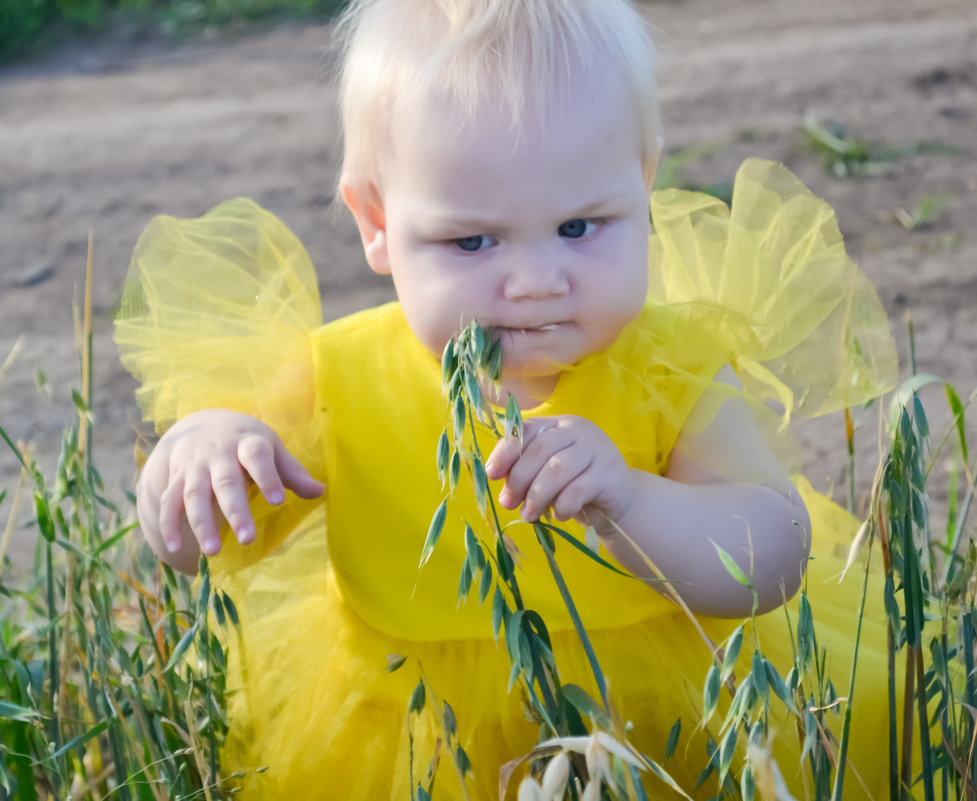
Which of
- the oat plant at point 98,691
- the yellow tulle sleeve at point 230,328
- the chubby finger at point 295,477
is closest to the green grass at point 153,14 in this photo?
the yellow tulle sleeve at point 230,328

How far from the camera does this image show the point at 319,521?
1.58m

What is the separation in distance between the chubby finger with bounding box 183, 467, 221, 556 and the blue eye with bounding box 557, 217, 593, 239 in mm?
441

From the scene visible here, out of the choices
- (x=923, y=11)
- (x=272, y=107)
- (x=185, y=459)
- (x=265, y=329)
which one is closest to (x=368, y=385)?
(x=265, y=329)

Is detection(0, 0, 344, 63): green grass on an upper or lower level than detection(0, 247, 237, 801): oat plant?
upper

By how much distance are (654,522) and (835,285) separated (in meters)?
0.42

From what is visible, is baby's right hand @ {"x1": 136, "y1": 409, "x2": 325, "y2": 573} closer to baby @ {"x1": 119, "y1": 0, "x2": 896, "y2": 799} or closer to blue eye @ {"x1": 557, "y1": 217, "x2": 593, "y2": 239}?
baby @ {"x1": 119, "y1": 0, "x2": 896, "y2": 799}

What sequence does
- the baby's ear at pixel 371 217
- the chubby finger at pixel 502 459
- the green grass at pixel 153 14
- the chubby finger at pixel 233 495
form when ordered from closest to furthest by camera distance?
the chubby finger at pixel 502 459 → the chubby finger at pixel 233 495 → the baby's ear at pixel 371 217 → the green grass at pixel 153 14

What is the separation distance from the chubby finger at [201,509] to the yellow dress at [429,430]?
0.15 m

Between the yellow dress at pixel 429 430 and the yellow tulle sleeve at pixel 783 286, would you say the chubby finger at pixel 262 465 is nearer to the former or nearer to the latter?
the yellow dress at pixel 429 430

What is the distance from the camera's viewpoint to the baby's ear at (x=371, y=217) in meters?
1.34

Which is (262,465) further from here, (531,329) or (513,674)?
(513,674)

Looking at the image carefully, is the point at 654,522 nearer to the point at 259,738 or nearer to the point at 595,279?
the point at 595,279

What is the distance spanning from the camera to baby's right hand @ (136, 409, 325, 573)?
3.76 ft

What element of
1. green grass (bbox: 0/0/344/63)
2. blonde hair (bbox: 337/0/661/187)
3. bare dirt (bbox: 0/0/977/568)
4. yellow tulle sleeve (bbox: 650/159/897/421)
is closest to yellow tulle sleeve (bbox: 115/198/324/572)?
blonde hair (bbox: 337/0/661/187)
